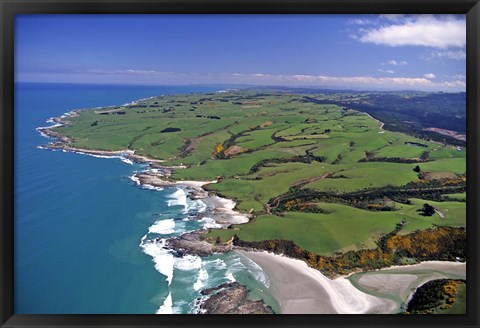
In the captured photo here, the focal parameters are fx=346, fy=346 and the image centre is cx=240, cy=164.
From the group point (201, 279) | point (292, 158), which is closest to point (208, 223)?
point (201, 279)

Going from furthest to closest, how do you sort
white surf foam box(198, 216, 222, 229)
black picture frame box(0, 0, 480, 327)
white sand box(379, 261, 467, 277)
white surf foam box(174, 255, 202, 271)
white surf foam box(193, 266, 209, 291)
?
1. white surf foam box(198, 216, 222, 229)
2. white surf foam box(174, 255, 202, 271)
3. white surf foam box(193, 266, 209, 291)
4. white sand box(379, 261, 467, 277)
5. black picture frame box(0, 0, 480, 327)

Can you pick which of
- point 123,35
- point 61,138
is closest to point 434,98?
point 123,35

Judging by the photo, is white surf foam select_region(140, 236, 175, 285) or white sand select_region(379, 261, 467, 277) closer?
white sand select_region(379, 261, 467, 277)

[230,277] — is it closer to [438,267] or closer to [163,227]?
[163,227]

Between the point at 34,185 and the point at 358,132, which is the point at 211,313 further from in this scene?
the point at 358,132

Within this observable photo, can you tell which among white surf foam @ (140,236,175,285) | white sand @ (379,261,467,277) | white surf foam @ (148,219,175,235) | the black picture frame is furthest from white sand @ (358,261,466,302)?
white surf foam @ (148,219,175,235)

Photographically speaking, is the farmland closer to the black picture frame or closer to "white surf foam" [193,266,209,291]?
"white surf foam" [193,266,209,291]
